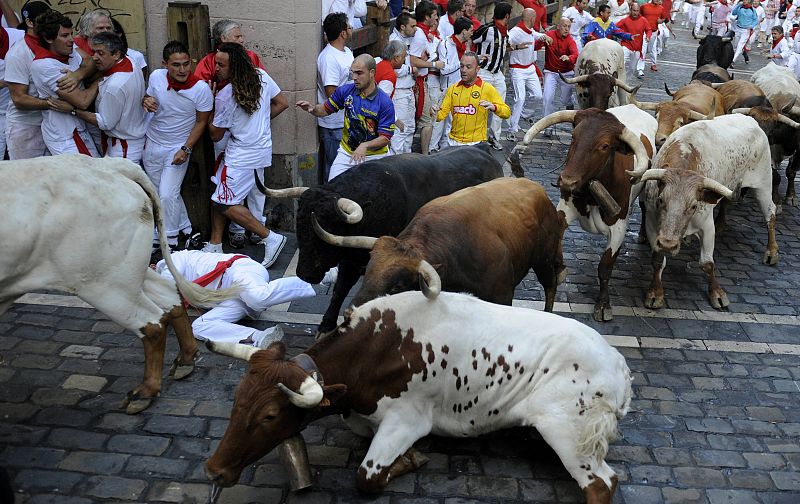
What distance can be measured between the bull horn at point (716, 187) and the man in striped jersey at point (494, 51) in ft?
17.9

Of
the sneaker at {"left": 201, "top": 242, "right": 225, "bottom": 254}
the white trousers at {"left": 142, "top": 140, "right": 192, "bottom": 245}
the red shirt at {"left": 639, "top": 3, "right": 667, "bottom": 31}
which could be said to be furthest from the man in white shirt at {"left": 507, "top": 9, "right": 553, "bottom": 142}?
the red shirt at {"left": 639, "top": 3, "right": 667, "bottom": 31}

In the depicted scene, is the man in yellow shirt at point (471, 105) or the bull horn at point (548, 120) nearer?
the bull horn at point (548, 120)

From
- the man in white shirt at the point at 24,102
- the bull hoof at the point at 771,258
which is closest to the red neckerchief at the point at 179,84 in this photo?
the man in white shirt at the point at 24,102

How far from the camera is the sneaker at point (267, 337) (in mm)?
6035

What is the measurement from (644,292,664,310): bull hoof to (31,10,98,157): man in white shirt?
238 inches

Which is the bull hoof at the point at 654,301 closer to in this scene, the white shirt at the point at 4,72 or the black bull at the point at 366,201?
the black bull at the point at 366,201

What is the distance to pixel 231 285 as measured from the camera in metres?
6.71

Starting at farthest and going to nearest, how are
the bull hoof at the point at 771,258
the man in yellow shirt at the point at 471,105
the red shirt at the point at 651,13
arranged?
the red shirt at the point at 651,13 < the man in yellow shirt at the point at 471,105 < the bull hoof at the point at 771,258

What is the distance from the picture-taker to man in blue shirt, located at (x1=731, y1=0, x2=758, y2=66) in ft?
84.1

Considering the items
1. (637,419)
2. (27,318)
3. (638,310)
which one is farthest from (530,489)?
(27,318)

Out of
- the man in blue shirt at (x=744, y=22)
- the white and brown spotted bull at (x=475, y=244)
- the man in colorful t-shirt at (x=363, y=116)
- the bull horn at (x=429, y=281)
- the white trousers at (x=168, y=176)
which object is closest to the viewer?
the bull horn at (x=429, y=281)

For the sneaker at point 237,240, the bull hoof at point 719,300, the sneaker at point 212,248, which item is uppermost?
the sneaker at point 212,248

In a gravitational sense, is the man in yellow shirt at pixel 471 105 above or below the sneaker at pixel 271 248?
above

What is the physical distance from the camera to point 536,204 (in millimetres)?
6809
